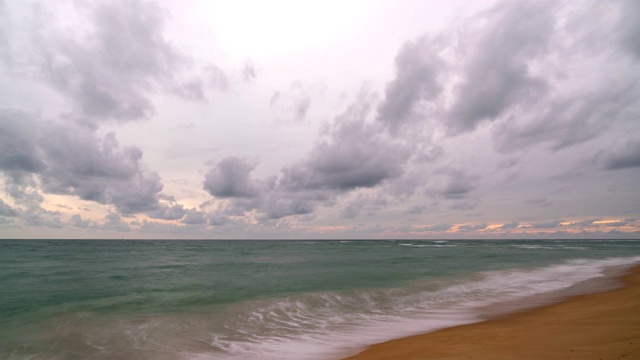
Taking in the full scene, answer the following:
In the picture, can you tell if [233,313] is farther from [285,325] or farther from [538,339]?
[538,339]

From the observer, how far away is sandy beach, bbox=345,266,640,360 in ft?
22.9

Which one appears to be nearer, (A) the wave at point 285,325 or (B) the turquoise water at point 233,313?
(A) the wave at point 285,325

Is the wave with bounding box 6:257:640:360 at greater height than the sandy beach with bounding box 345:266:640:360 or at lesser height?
lesser

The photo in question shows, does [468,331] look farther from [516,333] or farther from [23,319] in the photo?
[23,319]

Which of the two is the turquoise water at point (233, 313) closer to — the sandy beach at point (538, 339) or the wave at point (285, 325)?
the wave at point (285, 325)

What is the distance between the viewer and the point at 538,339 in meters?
8.49

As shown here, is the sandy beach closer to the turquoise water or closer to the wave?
the wave

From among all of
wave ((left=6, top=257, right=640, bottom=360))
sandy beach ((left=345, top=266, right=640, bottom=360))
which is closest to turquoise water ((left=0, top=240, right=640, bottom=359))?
wave ((left=6, top=257, right=640, bottom=360))

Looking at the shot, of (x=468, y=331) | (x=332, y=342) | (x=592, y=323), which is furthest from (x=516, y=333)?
(x=332, y=342)

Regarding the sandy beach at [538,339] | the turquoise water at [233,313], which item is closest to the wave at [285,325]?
the turquoise water at [233,313]

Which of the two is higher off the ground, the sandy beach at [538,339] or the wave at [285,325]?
the sandy beach at [538,339]

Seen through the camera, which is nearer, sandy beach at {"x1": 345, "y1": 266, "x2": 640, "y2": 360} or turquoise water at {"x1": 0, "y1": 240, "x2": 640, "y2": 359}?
sandy beach at {"x1": 345, "y1": 266, "x2": 640, "y2": 360}

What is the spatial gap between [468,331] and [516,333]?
139 centimetres

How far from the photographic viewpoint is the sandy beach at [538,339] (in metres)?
6.99
